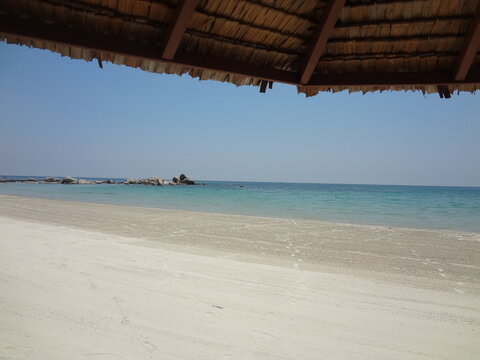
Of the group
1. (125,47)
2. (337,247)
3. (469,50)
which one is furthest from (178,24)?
(337,247)

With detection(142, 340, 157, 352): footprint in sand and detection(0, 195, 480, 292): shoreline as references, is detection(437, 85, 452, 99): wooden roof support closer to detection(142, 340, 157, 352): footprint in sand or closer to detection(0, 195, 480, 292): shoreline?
detection(142, 340, 157, 352): footprint in sand

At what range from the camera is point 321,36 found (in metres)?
2.76

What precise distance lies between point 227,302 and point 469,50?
12.4 ft

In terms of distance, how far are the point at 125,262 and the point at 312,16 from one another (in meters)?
5.43

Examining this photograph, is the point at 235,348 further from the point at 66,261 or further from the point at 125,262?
the point at 66,261

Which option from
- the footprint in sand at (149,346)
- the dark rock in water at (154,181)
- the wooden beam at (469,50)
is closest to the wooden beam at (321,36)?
the wooden beam at (469,50)

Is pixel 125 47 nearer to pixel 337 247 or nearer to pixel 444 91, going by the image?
pixel 444 91

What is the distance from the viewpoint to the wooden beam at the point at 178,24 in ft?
7.38

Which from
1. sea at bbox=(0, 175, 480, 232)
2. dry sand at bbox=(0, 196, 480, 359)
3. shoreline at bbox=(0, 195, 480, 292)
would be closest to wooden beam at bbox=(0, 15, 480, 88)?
dry sand at bbox=(0, 196, 480, 359)

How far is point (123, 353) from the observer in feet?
10.2

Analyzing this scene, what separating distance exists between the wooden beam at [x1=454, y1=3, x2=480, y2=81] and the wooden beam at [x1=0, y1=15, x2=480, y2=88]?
3.7 inches

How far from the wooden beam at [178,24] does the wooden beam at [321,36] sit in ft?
3.40

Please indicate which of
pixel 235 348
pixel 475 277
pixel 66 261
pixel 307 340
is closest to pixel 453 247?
pixel 475 277

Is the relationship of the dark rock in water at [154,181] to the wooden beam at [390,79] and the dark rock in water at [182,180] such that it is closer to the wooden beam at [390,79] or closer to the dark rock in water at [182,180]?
the dark rock in water at [182,180]
